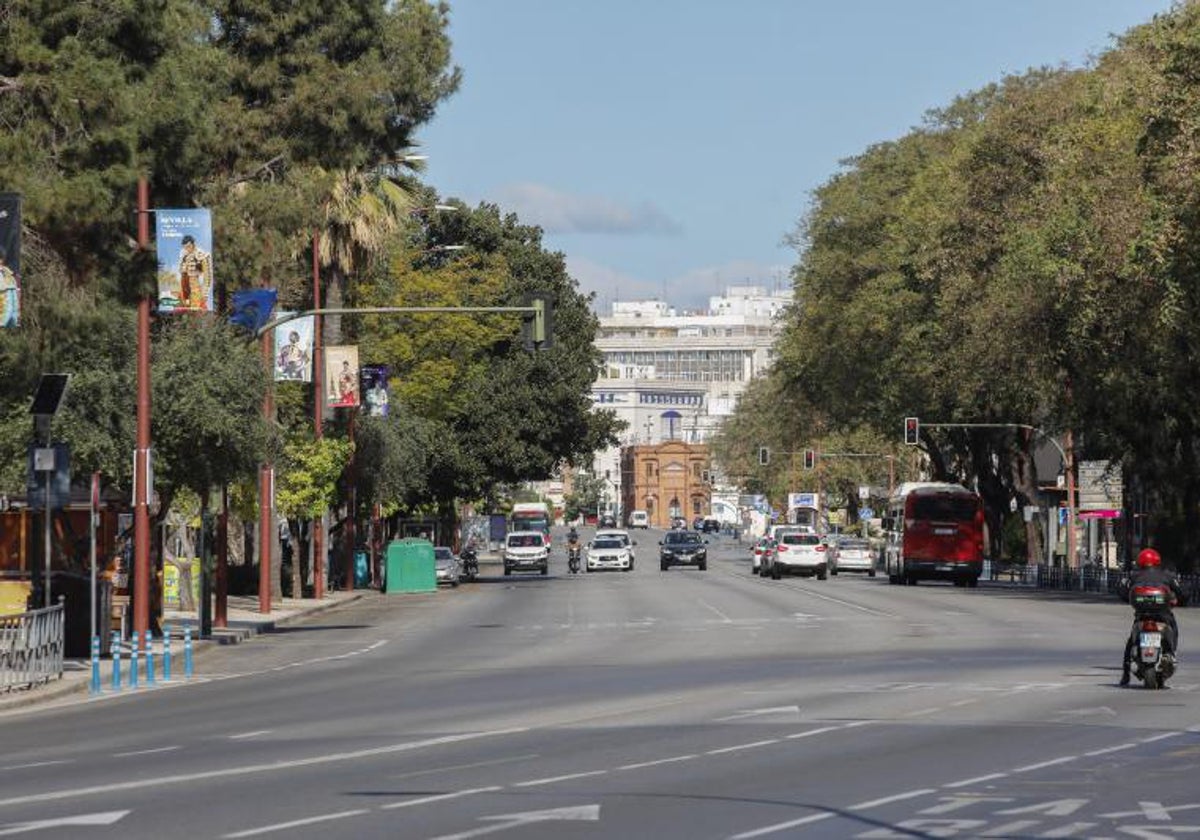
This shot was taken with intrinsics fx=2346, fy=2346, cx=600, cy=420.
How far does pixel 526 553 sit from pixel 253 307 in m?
51.0

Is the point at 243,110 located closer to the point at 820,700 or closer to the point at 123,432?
the point at 123,432

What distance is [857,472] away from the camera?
152 meters

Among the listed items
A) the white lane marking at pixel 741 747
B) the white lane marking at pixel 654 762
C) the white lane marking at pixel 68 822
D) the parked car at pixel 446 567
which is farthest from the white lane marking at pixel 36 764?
the parked car at pixel 446 567

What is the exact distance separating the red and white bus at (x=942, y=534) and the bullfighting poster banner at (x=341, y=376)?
2649 cm

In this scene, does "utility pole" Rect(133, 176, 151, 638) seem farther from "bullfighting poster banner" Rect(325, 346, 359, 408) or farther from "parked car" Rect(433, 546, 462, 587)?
"parked car" Rect(433, 546, 462, 587)

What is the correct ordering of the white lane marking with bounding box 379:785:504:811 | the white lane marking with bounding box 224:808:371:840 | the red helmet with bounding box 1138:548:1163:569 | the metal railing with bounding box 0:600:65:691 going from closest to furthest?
the white lane marking with bounding box 224:808:371:840
the white lane marking with bounding box 379:785:504:811
the red helmet with bounding box 1138:548:1163:569
the metal railing with bounding box 0:600:65:691

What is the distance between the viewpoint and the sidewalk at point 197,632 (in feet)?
96.0

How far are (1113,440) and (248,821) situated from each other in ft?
189

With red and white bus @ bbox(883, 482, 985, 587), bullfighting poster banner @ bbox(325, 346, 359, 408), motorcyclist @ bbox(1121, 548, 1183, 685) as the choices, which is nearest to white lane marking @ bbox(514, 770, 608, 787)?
motorcyclist @ bbox(1121, 548, 1183, 685)

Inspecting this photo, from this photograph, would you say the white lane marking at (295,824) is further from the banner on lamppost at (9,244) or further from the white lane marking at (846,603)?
the white lane marking at (846,603)

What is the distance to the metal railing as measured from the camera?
28.9 metres

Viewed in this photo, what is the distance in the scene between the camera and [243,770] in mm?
18594

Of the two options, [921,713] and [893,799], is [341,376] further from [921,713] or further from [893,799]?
[893,799]

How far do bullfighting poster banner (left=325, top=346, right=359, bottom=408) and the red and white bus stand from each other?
2649 centimetres
